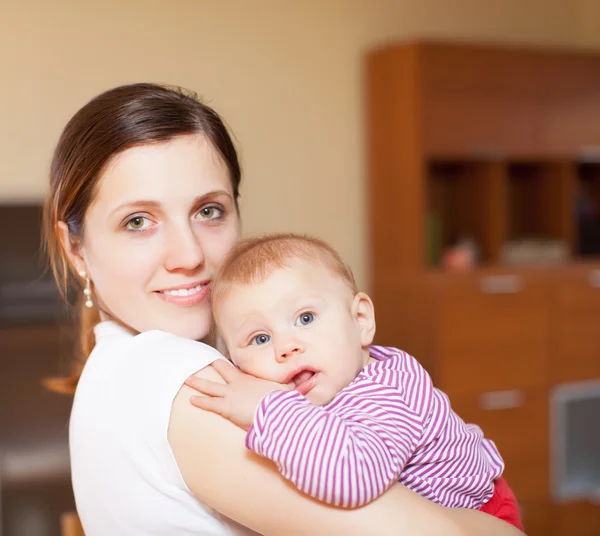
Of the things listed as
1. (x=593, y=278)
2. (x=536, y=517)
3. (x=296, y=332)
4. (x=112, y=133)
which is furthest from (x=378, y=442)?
(x=593, y=278)

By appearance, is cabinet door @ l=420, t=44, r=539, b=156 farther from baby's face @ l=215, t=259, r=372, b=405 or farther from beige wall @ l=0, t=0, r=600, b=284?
baby's face @ l=215, t=259, r=372, b=405

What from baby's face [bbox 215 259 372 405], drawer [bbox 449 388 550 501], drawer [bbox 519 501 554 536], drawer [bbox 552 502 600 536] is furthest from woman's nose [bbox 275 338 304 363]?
drawer [bbox 552 502 600 536]

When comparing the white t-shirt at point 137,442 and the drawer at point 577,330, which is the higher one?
the white t-shirt at point 137,442

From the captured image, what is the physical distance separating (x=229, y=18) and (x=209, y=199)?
2881mm

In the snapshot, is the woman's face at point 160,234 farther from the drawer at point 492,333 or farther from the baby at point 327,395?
the drawer at point 492,333

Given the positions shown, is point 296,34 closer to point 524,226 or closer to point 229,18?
point 229,18

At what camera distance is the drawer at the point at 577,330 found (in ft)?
13.1

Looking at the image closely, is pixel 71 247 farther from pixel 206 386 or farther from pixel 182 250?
pixel 206 386

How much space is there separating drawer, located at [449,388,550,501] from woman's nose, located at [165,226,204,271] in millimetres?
2707

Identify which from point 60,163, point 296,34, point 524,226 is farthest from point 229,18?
point 60,163

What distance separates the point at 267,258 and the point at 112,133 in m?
0.30

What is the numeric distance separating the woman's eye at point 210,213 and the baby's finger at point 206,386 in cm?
33

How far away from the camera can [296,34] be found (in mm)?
4125

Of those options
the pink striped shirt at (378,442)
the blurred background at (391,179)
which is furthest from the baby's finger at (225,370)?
the blurred background at (391,179)
